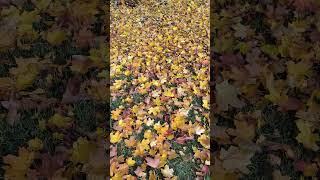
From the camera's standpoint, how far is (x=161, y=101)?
121 inches

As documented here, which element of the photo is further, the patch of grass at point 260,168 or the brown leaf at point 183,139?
the brown leaf at point 183,139

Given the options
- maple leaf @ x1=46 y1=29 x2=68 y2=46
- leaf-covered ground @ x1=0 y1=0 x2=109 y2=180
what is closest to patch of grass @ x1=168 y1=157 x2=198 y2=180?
leaf-covered ground @ x1=0 y1=0 x2=109 y2=180

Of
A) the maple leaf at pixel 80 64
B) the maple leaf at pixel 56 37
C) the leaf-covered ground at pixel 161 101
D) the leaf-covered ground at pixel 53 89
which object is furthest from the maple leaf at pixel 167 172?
the maple leaf at pixel 56 37

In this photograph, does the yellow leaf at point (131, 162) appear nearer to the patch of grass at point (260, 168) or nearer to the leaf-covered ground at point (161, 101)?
the leaf-covered ground at point (161, 101)

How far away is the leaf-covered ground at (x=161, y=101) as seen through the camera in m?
2.46

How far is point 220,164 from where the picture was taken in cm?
239

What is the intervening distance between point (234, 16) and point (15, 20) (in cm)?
184

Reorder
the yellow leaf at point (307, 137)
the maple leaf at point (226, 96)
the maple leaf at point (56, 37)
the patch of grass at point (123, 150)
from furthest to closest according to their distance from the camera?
the maple leaf at point (56, 37), the maple leaf at point (226, 96), the patch of grass at point (123, 150), the yellow leaf at point (307, 137)

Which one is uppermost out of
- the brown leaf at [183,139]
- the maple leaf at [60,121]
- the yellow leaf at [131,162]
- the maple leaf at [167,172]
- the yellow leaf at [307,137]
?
the maple leaf at [60,121]

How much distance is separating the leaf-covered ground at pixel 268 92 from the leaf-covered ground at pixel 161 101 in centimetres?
13

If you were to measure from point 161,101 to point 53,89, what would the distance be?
0.71 metres

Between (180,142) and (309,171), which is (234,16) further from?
(309,171)

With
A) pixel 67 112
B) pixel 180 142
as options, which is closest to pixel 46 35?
pixel 67 112

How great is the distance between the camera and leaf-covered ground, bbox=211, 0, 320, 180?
2.36 m
